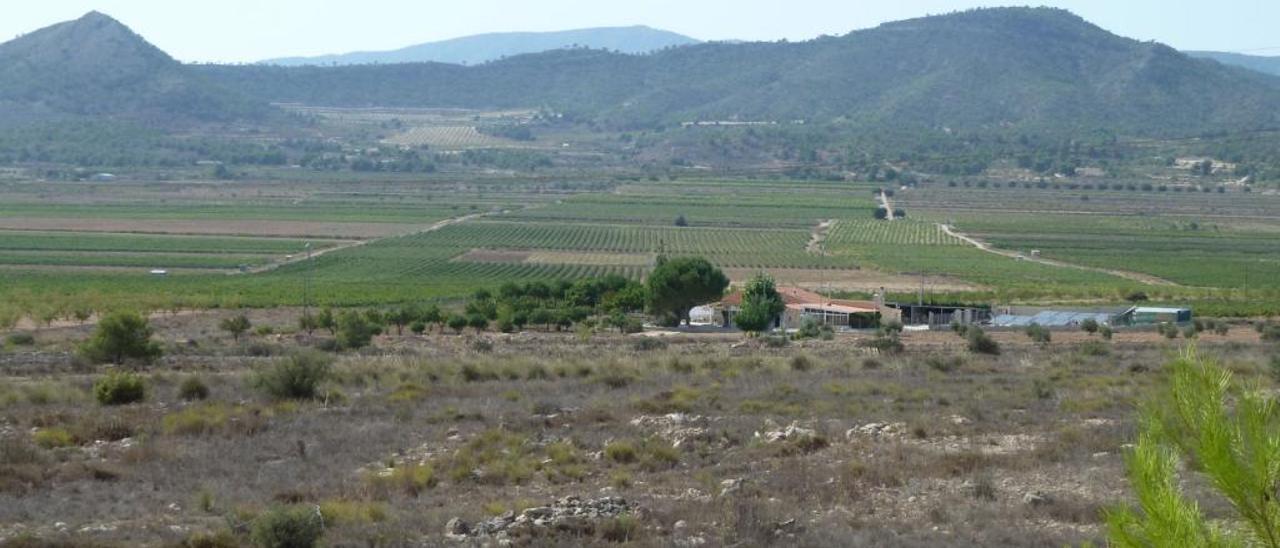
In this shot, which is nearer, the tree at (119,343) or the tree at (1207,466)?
the tree at (1207,466)

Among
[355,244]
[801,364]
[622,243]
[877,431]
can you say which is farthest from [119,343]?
[622,243]

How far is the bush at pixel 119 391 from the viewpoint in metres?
23.5

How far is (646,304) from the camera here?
53.2 m

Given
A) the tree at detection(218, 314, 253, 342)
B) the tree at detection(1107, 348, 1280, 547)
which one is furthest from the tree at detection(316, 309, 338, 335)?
the tree at detection(1107, 348, 1280, 547)

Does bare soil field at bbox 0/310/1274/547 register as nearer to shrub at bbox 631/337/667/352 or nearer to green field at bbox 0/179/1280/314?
shrub at bbox 631/337/667/352

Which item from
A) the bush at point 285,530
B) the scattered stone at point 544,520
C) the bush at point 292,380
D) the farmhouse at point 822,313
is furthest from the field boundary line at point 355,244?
the bush at point 285,530

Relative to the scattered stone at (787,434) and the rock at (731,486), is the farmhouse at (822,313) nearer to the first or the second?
the scattered stone at (787,434)

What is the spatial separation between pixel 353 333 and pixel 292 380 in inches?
623

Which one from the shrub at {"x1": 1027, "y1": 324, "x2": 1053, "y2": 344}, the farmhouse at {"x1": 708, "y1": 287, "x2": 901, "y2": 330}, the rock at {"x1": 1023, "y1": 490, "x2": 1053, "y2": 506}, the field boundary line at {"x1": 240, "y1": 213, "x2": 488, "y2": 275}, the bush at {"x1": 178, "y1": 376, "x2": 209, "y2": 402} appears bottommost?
the field boundary line at {"x1": 240, "y1": 213, "x2": 488, "y2": 275}

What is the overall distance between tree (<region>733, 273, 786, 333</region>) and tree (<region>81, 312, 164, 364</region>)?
1972 cm

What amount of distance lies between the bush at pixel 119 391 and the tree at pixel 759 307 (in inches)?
990

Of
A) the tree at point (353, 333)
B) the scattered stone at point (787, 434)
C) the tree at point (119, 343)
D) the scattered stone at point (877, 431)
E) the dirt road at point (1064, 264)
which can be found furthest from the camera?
the dirt road at point (1064, 264)

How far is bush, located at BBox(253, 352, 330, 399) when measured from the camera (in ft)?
79.7

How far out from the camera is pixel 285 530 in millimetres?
12883
